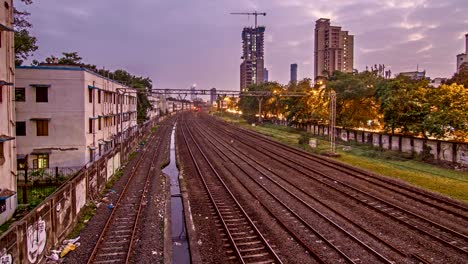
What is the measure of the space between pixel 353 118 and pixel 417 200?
30732mm

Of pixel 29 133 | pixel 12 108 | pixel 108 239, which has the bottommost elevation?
pixel 108 239

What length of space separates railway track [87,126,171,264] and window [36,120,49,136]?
8.11 m

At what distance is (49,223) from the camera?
1150cm

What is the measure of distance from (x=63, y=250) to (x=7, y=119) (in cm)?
847

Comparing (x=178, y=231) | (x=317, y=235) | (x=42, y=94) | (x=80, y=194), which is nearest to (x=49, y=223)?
(x=80, y=194)

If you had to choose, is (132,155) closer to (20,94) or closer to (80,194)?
(20,94)

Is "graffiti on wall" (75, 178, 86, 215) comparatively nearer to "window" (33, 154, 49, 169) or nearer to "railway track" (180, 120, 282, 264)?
"railway track" (180, 120, 282, 264)

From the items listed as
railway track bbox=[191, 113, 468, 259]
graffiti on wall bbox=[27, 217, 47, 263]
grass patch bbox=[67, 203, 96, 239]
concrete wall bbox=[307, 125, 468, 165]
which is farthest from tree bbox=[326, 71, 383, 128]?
graffiti on wall bbox=[27, 217, 47, 263]

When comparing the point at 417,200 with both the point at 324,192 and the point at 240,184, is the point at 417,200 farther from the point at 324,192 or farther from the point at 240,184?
the point at 240,184

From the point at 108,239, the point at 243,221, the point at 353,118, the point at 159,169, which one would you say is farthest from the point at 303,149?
the point at 108,239

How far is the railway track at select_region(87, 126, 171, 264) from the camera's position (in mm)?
11539

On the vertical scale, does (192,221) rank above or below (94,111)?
below

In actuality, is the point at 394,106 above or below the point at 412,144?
above

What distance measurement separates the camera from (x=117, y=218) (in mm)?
15453
